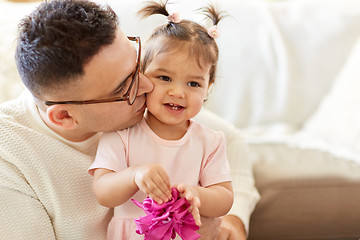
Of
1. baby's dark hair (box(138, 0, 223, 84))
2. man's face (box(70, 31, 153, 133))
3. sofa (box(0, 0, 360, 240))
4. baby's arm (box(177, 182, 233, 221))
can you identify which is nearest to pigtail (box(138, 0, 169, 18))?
baby's dark hair (box(138, 0, 223, 84))

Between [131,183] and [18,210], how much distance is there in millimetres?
335

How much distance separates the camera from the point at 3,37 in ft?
6.34

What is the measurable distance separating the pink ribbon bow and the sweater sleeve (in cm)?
31

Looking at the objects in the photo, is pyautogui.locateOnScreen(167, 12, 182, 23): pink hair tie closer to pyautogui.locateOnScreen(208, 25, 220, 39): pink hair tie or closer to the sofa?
pyautogui.locateOnScreen(208, 25, 220, 39): pink hair tie

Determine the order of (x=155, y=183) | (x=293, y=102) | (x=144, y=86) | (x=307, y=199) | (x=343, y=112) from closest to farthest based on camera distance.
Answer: (x=155, y=183) < (x=144, y=86) < (x=307, y=199) < (x=343, y=112) < (x=293, y=102)

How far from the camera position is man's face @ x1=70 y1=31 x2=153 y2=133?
1.18 m

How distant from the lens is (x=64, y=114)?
4.11 feet

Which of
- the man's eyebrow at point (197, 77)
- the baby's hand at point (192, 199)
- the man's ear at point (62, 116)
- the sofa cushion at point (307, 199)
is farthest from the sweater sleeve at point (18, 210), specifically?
the sofa cushion at point (307, 199)

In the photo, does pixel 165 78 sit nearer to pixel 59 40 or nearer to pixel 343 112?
pixel 59 40

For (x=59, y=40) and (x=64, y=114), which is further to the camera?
(x=64, y=114)

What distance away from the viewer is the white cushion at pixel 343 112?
7.06ft

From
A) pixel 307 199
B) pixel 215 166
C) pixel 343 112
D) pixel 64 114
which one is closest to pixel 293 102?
pixel 343 112

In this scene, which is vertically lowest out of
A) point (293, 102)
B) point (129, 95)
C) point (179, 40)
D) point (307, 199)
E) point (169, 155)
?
point (307, 199)

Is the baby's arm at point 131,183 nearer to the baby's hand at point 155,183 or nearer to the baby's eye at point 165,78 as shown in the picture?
the baby's hand at point 155,183
